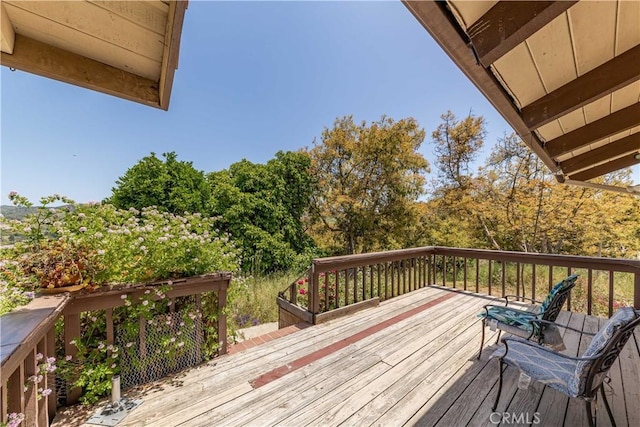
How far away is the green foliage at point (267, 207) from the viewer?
905 cm

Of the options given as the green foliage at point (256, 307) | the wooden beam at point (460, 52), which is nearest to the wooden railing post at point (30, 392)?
the wooden beam at point (460, 52)

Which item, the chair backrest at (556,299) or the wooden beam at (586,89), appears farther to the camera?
the chair backrest at (556,299)

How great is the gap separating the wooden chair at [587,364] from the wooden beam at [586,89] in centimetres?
141

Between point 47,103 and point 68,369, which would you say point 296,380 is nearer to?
point 68,369

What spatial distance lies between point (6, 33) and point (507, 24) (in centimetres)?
234

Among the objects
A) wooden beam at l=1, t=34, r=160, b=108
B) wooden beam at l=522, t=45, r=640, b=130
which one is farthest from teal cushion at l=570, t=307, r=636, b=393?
wooden beam at l=1, t=34, r=160, b=108

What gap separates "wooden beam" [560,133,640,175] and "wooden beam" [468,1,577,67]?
8.84ft

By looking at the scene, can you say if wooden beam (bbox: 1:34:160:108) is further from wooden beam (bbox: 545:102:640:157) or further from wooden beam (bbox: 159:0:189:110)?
wooden beam (bbox: 545:102:640:157)

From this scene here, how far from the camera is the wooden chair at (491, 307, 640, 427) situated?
143cm

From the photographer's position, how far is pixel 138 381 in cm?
201

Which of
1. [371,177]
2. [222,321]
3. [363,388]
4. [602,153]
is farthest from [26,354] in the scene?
[371,177]

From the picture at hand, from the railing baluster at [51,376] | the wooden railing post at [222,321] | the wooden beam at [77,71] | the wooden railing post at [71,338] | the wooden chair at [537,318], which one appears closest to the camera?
the wooden beam at [77,71]

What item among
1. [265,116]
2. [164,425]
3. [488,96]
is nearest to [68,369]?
[164,425]

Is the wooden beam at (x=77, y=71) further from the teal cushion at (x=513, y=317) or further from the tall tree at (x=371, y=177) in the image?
the tall tree at (x=371, y=177)
